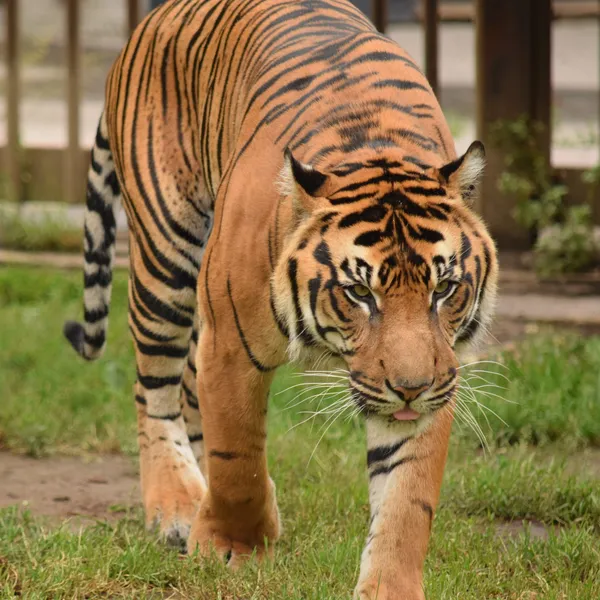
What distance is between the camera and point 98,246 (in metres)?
4.50

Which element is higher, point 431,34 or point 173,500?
point 431,34

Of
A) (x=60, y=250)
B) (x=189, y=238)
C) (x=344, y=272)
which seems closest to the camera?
(x=344, y=272)

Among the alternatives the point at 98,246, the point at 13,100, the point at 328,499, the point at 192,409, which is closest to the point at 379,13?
the point at 13,100

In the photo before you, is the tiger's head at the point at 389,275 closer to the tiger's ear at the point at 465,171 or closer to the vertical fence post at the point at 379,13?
the tiger's ear at the point at 465,171

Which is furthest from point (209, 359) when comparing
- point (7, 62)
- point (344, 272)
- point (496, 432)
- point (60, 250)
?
point (7, 62)

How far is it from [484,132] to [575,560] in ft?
14.8

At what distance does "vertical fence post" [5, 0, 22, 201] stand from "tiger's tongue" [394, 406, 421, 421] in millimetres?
6625

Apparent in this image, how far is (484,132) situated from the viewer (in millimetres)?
7582

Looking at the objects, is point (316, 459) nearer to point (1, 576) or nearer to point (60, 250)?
point (1, 576)

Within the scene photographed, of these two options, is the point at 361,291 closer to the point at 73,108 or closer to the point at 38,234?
the point at 38,234

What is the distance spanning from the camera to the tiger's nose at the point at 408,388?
275 cm

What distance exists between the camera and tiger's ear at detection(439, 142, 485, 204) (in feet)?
9.64

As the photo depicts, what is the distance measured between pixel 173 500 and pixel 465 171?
153cm

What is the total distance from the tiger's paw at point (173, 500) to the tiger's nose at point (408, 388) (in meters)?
1.28
